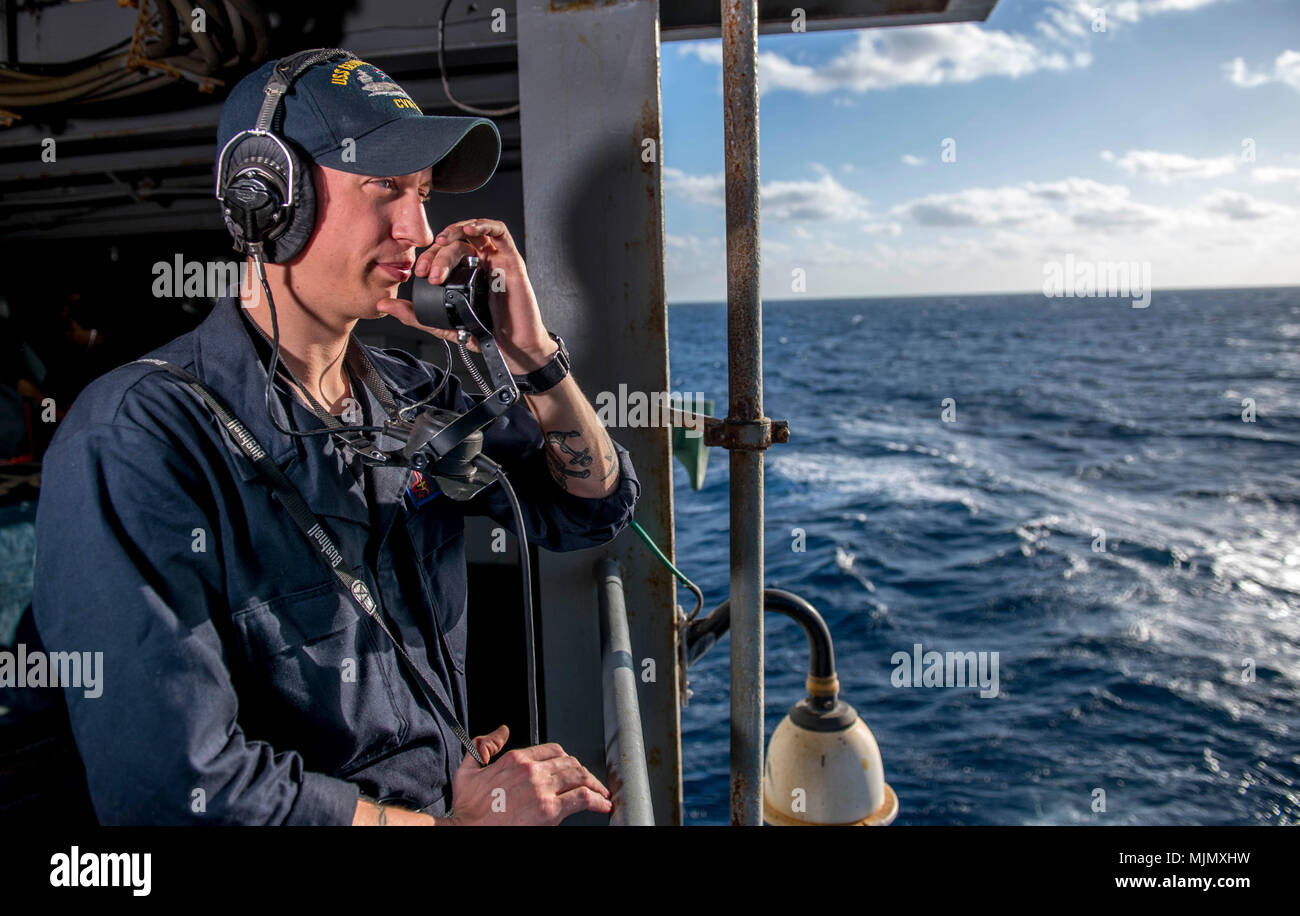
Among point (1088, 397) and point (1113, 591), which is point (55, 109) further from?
point (1088, 397)

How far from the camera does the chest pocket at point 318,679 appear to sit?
1451 millimetres

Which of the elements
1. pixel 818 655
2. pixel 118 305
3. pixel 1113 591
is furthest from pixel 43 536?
pixel 1113 591

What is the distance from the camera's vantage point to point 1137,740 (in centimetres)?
1122

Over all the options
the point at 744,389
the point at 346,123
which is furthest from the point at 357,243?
the point at 744,389

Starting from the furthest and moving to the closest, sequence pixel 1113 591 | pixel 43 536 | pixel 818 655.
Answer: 1. pixel 1113 591
2. pixel 818 655
3. pixel 43 536

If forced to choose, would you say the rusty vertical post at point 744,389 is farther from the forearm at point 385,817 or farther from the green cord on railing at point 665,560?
the forearm at point 385,817

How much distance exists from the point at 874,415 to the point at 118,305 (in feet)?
92.9

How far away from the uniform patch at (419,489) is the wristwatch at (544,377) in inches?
11.1

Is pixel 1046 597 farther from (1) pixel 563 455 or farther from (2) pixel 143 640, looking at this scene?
(2) pixel 143 640

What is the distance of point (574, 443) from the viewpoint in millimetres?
2010

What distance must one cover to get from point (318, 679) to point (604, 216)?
1.55 meters

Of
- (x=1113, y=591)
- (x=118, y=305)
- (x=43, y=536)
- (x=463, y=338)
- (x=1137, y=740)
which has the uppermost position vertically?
(x=118, y=305)

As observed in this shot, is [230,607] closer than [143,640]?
No
